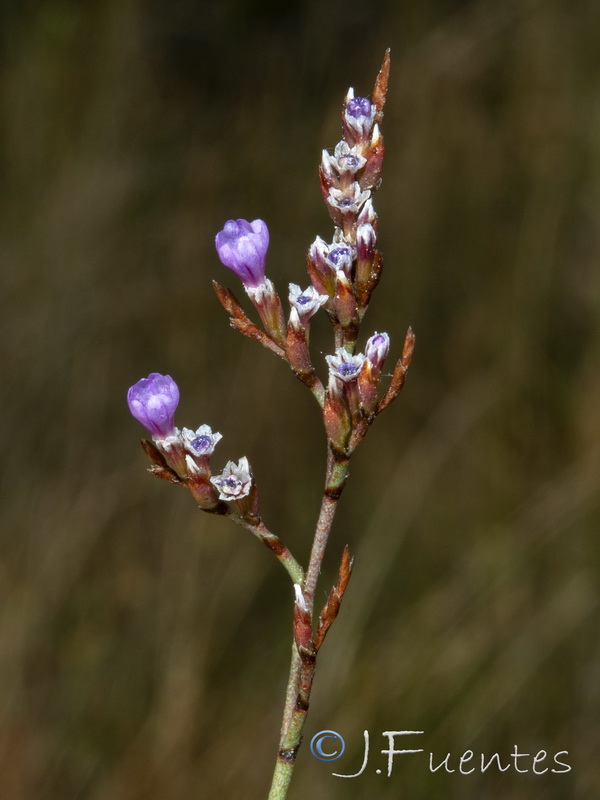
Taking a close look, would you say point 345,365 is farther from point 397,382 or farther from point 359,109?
point 359,109

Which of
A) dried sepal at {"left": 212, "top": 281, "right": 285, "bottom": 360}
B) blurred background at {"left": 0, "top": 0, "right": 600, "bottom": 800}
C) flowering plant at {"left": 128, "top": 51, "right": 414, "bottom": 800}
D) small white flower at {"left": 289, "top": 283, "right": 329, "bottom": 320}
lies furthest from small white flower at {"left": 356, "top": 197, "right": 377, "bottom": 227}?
blurred background at {"left": 0, "top": 0, "right": 600, "bottom": 800}

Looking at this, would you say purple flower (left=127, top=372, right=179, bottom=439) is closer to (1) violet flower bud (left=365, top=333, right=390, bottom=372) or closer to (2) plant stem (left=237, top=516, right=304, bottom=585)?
(2) plant stem (left=237, top=516, right=304, bottom=585)

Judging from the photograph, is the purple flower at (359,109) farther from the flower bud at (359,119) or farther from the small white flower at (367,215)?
the small white flower at (367,215)

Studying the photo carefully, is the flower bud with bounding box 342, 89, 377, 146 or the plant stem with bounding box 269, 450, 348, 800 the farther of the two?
the flower bud with bounding box 342, 89, 377, 146

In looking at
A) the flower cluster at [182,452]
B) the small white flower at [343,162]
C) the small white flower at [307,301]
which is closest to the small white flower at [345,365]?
the small white flower at [307,301]

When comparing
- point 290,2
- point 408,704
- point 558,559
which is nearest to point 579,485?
point 558,559

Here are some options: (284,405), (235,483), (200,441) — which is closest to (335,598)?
(235,483)

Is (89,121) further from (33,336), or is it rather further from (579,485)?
(579,485)
